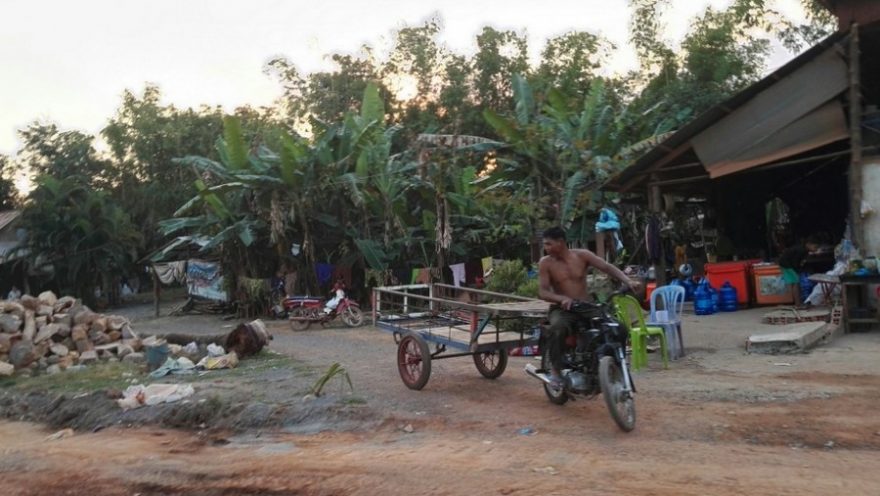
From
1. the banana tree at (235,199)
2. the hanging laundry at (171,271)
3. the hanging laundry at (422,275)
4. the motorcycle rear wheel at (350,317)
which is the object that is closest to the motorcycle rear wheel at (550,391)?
the motorcycle rear wheel at (350,317)

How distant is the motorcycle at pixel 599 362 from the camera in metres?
5.92

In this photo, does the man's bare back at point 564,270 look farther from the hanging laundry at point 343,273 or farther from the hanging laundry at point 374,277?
the hanging laundry at point 343,273

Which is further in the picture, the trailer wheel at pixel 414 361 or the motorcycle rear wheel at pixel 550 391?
the trailer wheel at pixel 414 361

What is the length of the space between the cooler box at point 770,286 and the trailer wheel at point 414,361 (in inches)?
348

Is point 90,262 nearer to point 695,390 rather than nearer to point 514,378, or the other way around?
point 514,378

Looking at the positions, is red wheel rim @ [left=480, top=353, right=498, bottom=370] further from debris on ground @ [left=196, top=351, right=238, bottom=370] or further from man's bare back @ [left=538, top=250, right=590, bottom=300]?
debris on ground @ [left=196, top=351, right=238, bottom=370]

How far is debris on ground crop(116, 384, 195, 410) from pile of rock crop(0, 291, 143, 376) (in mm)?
4604

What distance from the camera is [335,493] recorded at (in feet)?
16.1

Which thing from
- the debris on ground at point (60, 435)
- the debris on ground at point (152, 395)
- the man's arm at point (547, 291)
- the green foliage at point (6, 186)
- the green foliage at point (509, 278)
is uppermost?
the green foliage at point (6, 186)

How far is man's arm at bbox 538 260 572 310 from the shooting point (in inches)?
251

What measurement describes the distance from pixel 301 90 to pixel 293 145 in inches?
579

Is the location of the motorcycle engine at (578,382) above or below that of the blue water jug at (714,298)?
below

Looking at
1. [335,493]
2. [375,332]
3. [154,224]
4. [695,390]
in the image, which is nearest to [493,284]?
[375,332]

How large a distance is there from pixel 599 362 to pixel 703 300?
9.11 meters
